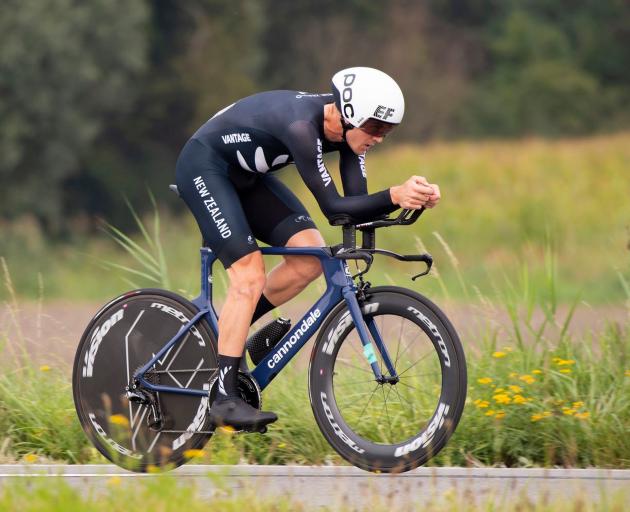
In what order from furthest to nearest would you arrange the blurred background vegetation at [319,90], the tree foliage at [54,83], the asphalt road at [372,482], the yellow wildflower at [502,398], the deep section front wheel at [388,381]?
the tree foliage at [54,83], the blurred background vegetation at [319,90], the yellow wildflower at [502,398], the deep section front wheel at [388,381], the asphalt road at [372,482]

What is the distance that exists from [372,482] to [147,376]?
4.17ft

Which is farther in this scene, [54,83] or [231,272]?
[54,83]

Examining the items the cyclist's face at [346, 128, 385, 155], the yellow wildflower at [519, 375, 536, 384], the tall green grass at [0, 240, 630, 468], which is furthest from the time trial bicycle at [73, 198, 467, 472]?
the yellow wildflower at [519, 375, 536, 384]

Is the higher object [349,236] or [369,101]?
[369,101]

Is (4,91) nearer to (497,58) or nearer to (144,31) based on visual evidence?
(144,31)

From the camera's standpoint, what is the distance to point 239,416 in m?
5.96

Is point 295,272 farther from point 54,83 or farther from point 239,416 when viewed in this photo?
point 54,83

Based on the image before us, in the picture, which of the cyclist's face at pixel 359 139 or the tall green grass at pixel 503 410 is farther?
the tall green grass at pixel 503 410

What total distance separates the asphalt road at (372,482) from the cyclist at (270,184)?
32cm

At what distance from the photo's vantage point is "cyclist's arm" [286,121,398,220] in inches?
228

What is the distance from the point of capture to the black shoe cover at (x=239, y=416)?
235 inches

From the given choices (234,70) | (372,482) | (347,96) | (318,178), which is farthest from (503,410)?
(234,70)

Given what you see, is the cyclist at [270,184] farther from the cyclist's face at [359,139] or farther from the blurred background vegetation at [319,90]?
the blurred background vegetation at [319,90]

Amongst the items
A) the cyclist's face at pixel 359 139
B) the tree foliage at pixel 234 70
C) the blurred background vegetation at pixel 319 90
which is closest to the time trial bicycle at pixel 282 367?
the cyclist's face at pixel 359 139
